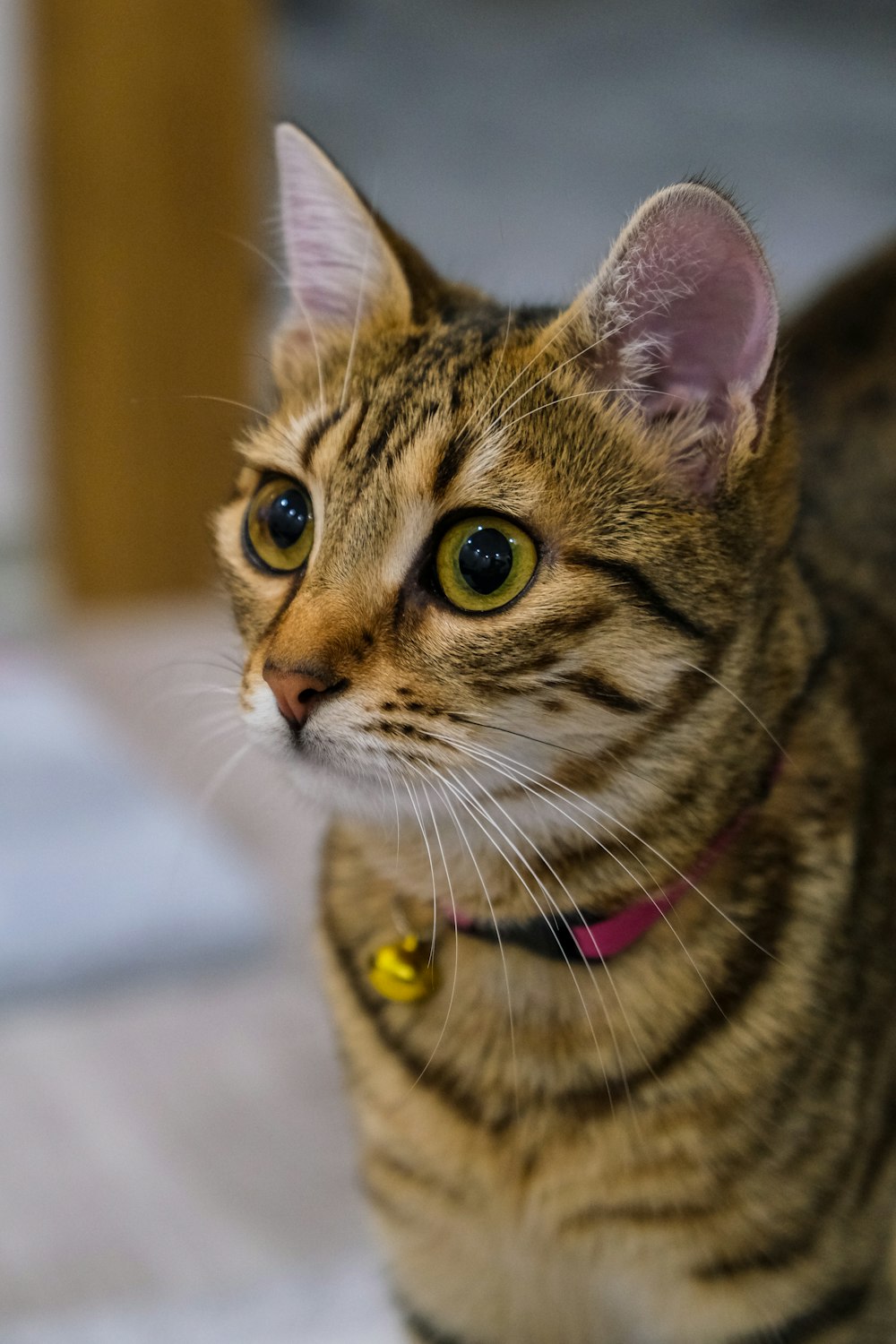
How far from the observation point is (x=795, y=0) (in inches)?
62.1

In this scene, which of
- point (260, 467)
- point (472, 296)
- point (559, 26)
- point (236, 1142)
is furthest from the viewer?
point (559, 26)

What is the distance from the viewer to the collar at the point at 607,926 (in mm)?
755

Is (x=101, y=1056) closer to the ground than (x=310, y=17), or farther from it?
closer to the ground

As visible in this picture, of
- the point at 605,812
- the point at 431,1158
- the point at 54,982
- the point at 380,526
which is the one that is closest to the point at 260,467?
the point at 380,526

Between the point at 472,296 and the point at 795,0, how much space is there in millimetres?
924

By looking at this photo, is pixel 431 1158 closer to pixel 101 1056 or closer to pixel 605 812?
pixel 605 812

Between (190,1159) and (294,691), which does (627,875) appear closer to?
(294,691)

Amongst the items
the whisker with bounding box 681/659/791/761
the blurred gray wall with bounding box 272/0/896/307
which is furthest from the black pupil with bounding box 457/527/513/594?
the blurred gray wall with bounding box 272/0/896/307

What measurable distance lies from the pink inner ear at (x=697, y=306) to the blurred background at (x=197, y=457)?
0.12ft

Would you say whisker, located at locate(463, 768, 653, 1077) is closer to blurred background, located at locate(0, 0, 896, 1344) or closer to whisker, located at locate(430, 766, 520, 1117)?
whisker, located at locate(430, 766, 520, 1117)

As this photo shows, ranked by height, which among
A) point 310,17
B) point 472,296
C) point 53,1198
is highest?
point 310,17

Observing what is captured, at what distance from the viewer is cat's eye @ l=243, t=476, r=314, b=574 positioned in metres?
0.76

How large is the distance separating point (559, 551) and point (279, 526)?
6.7 inches

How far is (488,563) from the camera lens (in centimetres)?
68
